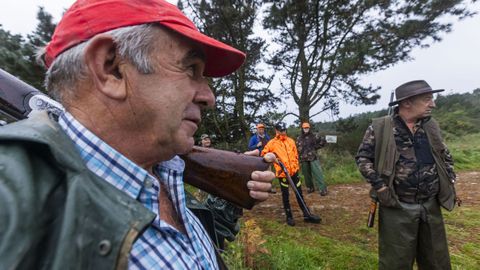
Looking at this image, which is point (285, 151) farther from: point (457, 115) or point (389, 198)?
point (457, 115)

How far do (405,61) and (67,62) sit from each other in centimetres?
1158

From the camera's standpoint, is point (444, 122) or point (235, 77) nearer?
point (235, 77)

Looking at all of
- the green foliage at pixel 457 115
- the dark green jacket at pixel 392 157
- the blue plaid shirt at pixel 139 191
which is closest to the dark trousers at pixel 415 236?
the dark green jacket at pixel 392 157

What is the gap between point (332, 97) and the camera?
11914 millimetres

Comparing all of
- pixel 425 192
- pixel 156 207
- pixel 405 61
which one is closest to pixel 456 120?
pixel 405 61

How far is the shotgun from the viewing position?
57.8 inches

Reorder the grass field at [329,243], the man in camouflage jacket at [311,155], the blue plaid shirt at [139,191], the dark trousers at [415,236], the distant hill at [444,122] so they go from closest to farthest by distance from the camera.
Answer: the blue plaid shirt at [139,191], the dark trousers at [415,236], the grass field at [329,243], the man in camouflage jacket at [311,155], the distant hill at [444,122]

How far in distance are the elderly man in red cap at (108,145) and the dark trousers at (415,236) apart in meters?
2.48

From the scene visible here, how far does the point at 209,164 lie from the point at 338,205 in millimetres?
5903

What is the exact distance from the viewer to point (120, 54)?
0.88 m

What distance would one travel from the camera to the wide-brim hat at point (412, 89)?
3.01 m

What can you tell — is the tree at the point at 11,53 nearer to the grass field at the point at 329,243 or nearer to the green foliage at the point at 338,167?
the grass field at the point at 329,243

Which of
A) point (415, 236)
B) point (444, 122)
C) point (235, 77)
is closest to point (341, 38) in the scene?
point (235, 77)

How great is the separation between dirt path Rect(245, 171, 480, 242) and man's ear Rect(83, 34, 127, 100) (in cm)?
481
